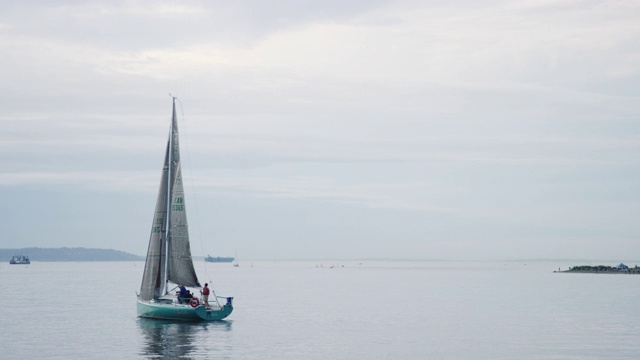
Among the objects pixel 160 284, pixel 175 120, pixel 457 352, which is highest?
pixel 175 120

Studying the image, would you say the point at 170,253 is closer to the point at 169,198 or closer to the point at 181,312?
the point at 169,198

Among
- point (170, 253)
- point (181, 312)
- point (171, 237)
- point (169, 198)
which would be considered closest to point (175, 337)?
point (181, 312)

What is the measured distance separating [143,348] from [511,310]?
47.7m

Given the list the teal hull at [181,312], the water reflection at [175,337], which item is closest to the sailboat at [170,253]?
the teal hull at [181,312]

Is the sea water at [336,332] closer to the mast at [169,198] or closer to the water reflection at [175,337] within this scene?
the water reflection at [175,337]

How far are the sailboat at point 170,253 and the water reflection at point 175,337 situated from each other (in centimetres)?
98

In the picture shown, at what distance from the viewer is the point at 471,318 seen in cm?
7900

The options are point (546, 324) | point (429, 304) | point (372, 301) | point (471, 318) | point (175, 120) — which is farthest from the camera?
point (372, 301)

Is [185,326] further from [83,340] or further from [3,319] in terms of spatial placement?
[3,319]

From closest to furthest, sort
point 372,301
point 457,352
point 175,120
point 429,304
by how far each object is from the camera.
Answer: point 457,352
point 175,120
point 429,304
point 372,301

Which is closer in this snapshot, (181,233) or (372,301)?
(181,233)

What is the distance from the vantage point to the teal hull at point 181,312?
64.1 meters

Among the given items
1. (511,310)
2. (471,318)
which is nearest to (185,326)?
(471,318)

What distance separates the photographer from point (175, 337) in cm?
5894
